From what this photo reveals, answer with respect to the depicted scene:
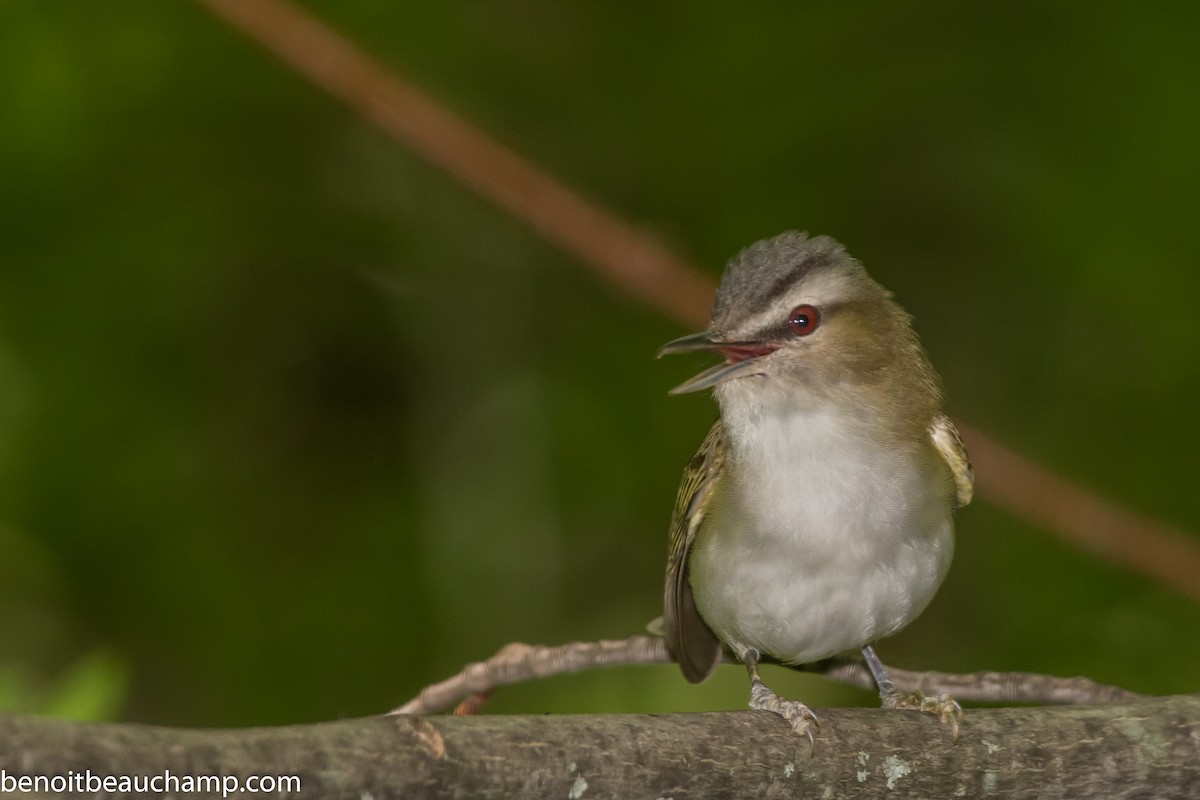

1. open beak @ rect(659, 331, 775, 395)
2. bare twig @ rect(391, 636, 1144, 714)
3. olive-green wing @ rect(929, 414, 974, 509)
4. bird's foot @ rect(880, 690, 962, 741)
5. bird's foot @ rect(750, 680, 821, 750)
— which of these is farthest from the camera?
olive-green wing @ rect(929, 414, 974, 509)

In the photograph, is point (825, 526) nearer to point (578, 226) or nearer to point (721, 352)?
point (721, 352)

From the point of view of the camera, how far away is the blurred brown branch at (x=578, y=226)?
4926mm

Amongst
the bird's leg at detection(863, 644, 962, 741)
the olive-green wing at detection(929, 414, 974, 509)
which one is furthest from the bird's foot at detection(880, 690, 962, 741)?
the olive-green wing at detection(929, 414, 974, 509)

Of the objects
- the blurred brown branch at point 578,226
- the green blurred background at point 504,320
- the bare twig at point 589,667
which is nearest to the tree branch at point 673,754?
the bare twig at point 589,667

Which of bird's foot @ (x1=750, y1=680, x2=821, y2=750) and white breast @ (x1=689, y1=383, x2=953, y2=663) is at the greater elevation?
white breast @ (x1=689, y1=383, x2=953, y2=663)

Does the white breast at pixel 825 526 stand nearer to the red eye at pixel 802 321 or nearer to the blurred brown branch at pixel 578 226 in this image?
the red eye at pixel 802 321

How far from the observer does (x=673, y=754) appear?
10.4 ft

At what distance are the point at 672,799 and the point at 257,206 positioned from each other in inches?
188

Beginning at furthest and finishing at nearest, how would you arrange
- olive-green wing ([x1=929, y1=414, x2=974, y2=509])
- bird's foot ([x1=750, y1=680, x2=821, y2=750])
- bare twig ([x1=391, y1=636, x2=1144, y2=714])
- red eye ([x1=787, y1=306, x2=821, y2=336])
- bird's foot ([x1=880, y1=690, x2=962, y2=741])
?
1. olive-green wing ([x1=929, y1=414, x2=974, y2=509])
2. red eye ([x1=787, y1=306, x2=821, y2=336])
3. bare twig ([x1=391, y1=636, x2=1144, y2=714])
4. bird's foot ([x1=880, y1=690, x2=962, y2=741])
5. bird's foot ([x1=750, y1=680, x2=821, y2=750])

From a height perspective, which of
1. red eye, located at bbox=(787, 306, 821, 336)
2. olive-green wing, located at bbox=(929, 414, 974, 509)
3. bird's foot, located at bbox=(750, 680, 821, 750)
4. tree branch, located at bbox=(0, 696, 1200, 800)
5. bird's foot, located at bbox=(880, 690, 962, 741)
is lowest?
tree branch, located at bbox=(0, 696, 1200, 800)

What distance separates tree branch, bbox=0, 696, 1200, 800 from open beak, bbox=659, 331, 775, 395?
111 centimetres

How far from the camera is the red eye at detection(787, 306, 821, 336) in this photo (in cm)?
449

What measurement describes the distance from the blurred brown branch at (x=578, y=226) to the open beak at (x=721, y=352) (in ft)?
2.27

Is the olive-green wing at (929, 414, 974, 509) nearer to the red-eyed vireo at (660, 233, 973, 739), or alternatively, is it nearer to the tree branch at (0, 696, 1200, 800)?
the red-eyed vireo at (660, 233, 973, 739)
